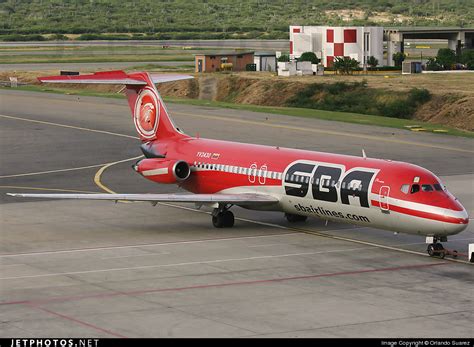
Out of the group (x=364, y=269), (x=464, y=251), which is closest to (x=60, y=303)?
(x=364, y=269)

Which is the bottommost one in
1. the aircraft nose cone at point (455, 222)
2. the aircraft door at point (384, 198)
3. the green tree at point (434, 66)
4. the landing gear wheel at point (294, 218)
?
the landing gear wheel at point (294, 218)

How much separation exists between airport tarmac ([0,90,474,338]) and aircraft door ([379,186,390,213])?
5.38 ft

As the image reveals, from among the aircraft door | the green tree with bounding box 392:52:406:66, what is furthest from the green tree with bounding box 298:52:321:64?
the aircraft door

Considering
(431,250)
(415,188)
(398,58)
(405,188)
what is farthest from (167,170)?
(398,58)

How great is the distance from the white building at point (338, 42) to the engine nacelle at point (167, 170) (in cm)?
6993

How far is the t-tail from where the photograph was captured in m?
46.2

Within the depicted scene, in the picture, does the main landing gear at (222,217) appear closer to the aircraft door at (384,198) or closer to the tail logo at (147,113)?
the tail logo at (147,113)

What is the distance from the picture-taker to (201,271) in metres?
33.6

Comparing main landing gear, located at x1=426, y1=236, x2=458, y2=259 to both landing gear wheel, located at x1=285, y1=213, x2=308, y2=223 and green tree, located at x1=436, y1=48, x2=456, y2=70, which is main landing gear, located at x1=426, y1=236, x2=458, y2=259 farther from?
green tree, located at x1=436, y1=48, x2=456, y2=70

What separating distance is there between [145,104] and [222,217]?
27.9ft

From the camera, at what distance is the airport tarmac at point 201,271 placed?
2688 cm

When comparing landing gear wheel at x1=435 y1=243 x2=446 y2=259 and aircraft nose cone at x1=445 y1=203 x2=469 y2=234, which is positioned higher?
aircraft nose cone at x1=445 y1=203 x2=469 y2=234

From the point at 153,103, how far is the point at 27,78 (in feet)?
230

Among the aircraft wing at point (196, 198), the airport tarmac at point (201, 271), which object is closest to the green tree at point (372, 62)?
the airport tarmac at point (201, 271)
